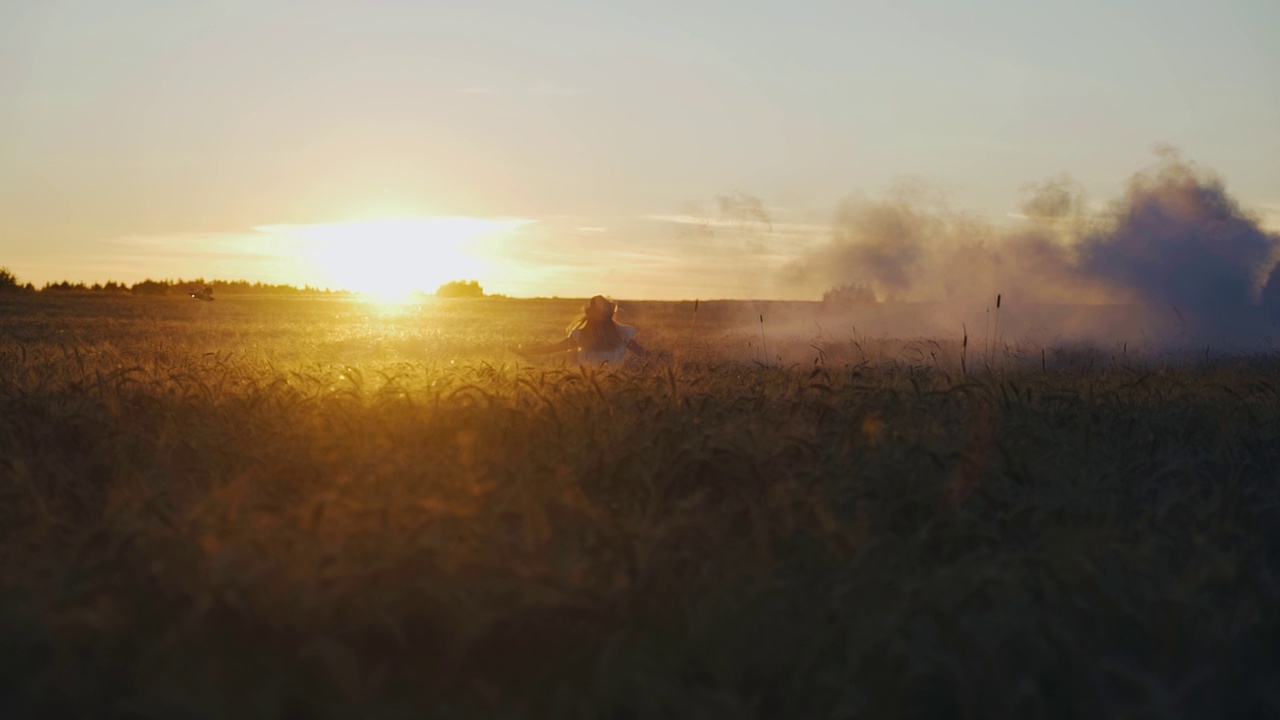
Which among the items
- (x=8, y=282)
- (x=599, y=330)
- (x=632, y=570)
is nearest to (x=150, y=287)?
(x=8, y=282)

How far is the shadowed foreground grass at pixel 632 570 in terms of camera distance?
2998 millimetres

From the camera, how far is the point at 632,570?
3.59 metres

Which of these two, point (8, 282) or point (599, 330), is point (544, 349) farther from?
point (8, 282)

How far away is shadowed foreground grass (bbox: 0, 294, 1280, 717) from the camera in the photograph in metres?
3.00

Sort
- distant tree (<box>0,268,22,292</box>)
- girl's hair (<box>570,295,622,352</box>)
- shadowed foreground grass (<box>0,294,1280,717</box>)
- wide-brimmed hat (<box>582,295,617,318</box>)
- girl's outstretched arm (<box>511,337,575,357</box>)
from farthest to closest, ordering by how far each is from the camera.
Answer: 1. distant tree (<box>0,268,22,292</box>)
2. girl's hair (<box>570,295,622,352</box>)
3. wide-brimmed hat (<box>582,295,617,318</box>)
4. girl's outstretched arm (<box>511,337,575,357</box>)
5. shadowed foreground grass (<box>0,294,1280,717</box>)

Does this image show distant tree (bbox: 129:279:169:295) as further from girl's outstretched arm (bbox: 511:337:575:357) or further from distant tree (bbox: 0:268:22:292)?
girl's outstretched arm (bbox: 511:337:575:357)

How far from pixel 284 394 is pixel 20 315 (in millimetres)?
46820

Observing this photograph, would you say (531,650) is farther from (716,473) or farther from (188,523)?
(716,473)

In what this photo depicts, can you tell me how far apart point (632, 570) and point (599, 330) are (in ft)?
47.1

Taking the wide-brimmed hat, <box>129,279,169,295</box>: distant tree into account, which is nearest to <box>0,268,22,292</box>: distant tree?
<box>129,279,169,295</box>: distant tree

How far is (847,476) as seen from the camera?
489 centimetres

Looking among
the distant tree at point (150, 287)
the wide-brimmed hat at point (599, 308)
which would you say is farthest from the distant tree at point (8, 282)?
the wide-brimmed hat at point (599, 308)

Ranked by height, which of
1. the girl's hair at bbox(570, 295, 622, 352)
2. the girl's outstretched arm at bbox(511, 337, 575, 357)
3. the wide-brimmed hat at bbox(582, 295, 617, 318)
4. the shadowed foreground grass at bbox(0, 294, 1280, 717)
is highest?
the wide-brimmed hat at bbox(582, 295, 617, 318)

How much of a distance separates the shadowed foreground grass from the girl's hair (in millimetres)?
11293
